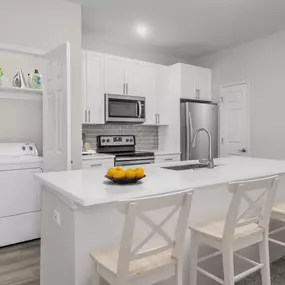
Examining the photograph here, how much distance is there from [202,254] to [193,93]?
11.3 ft

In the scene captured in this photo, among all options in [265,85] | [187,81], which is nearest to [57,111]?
[187,81]

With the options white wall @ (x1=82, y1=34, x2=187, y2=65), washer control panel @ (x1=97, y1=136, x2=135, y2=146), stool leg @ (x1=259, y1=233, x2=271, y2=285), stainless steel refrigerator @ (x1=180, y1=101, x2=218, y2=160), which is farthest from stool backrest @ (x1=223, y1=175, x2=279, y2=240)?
white wall @ (x1=82, y1=34, x2=187, y2=65)

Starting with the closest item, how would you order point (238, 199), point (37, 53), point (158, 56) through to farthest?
point (238, 199), point (37, 53), point (158, 56)

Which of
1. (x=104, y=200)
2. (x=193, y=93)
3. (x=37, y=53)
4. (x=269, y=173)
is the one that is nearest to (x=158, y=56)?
(x=193, y=93)

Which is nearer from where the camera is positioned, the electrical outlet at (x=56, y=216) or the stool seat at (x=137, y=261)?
the stool seat at (x=137, y=261)

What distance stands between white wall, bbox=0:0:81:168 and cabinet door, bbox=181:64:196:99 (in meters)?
2.02

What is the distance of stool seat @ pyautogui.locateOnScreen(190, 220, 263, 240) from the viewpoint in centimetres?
172

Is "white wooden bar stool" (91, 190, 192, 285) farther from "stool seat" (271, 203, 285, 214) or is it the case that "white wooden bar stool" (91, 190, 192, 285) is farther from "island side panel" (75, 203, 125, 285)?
"stool seat" (271, 203, 285, 214)

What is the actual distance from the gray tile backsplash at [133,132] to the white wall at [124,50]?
1.27 meters

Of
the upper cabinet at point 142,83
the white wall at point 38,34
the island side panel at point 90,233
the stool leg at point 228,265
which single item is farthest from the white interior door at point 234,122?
the island side panel at point 90,233

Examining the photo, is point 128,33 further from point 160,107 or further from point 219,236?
point 219,236

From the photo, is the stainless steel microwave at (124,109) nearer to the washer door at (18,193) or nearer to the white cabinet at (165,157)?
the white cabinet at (165,157)

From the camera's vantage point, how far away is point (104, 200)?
140cm

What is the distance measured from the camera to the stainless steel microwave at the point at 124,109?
4250 millimetres
